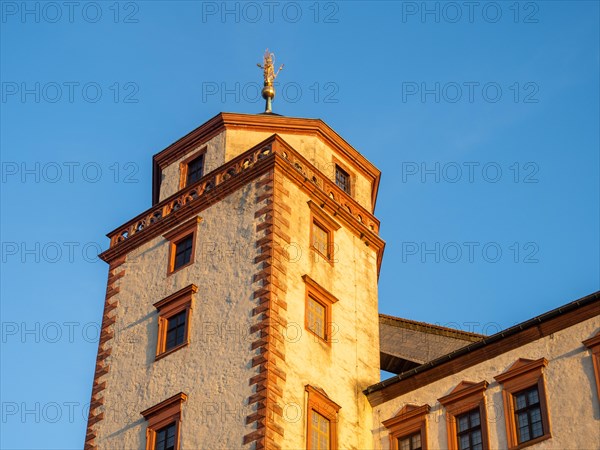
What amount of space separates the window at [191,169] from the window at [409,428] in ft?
→ 36.8

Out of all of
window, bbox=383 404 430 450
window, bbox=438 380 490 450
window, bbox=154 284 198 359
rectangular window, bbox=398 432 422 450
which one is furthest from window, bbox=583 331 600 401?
window, bbox=154 284 198 359

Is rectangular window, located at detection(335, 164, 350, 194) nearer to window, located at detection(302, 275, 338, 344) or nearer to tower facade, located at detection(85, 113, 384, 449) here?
tower facade, located at detection(85, 113, 384, 449)

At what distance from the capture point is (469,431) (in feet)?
104

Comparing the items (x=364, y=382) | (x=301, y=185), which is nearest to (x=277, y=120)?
(x=301, y=185)

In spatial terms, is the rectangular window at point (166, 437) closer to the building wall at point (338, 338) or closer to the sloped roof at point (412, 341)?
the building wall at point (338, 338)

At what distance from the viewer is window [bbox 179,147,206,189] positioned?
40.0 meters

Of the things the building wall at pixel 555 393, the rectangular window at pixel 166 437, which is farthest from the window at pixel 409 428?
the rectangular window at pixel 166 437

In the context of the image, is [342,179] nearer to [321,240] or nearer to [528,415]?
[321,240]

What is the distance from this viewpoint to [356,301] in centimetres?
3722

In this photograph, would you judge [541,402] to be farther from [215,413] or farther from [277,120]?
[277,120]

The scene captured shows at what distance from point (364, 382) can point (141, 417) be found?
21.9 ft

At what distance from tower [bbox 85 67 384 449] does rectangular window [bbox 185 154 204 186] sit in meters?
0.05

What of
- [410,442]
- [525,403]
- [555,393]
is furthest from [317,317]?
[555,393]

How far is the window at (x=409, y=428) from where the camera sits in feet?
108
